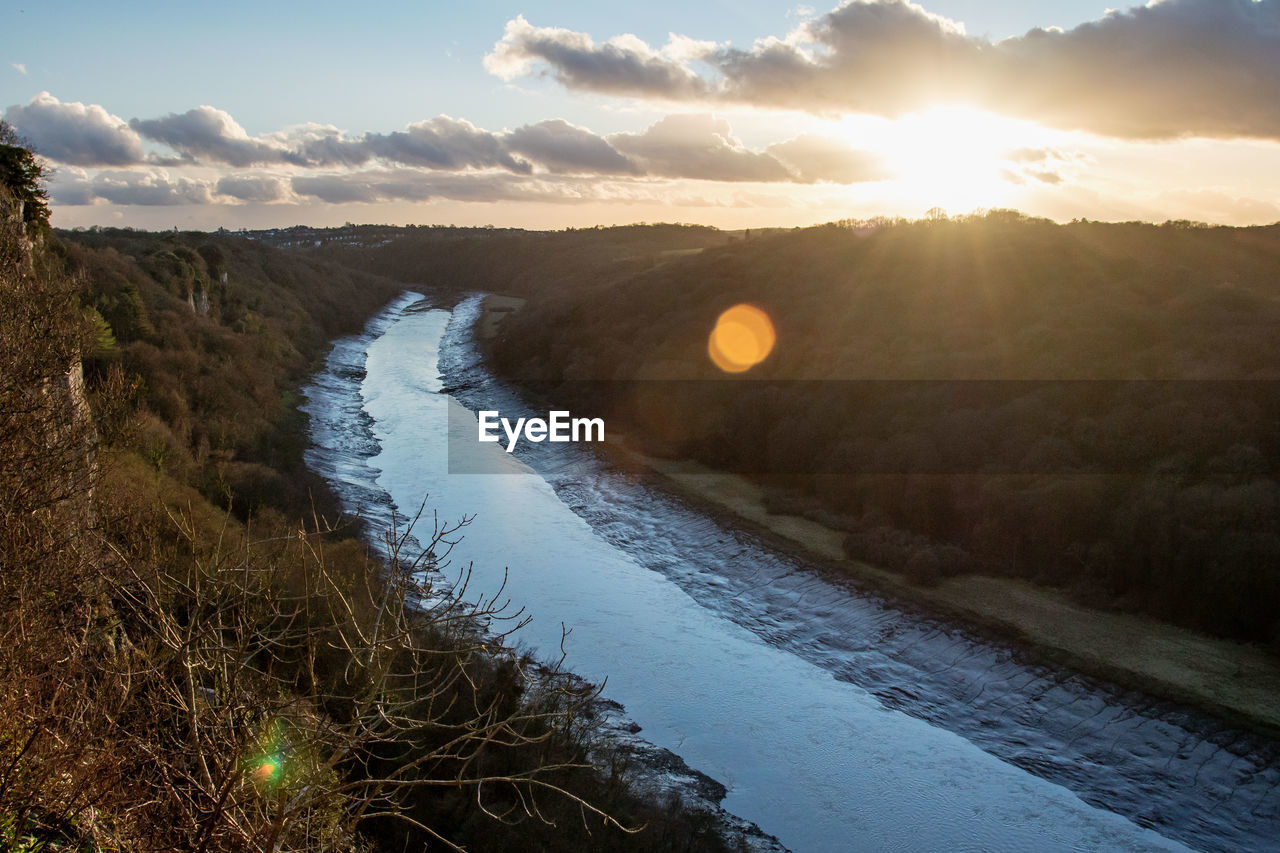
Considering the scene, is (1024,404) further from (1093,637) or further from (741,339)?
(741,339)

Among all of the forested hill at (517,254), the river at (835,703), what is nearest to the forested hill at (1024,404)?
the river at (835,703)

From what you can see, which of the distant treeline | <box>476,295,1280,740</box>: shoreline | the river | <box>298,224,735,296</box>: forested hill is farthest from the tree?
<box>298,224,735,296</box>: forested hill

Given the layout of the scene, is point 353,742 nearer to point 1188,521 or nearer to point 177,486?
point 177,486

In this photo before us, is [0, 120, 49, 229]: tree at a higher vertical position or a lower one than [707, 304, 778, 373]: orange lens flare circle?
higher

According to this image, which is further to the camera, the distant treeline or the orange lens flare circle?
the orange lens flare circle

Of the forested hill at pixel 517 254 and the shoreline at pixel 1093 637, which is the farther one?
the forested hill at pixel 517 254

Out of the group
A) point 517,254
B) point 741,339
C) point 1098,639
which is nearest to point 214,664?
point 1098,639

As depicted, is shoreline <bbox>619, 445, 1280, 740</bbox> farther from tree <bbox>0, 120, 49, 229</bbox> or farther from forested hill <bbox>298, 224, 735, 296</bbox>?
forested hill <bbox>298, 224, 735, 296</bbox>

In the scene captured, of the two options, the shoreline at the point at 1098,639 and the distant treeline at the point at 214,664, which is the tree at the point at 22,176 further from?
the shoreline at the point at 1098,639
